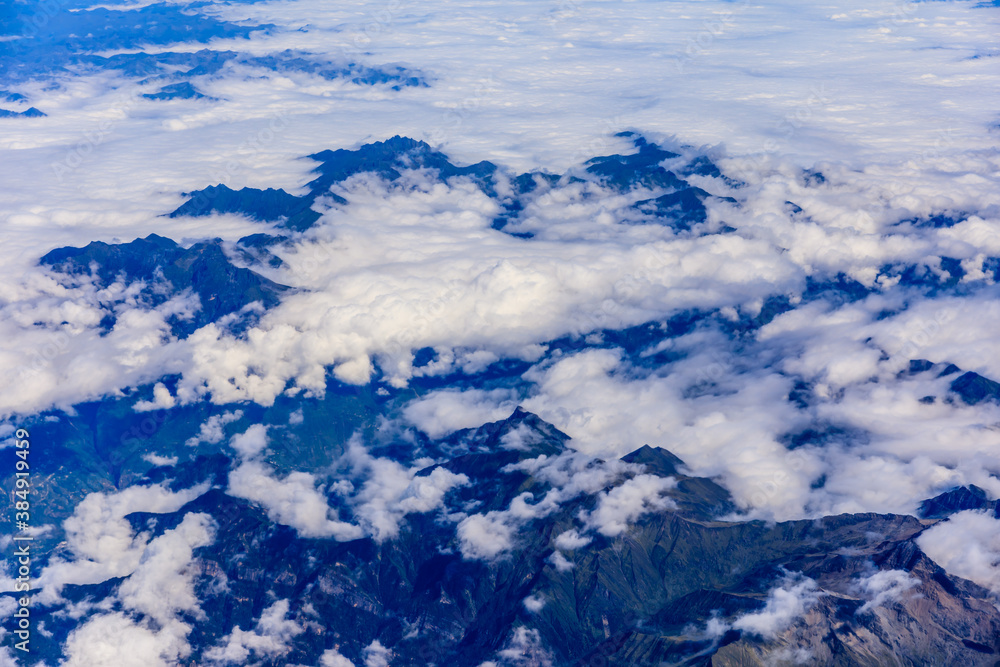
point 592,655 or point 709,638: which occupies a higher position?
point 709,638

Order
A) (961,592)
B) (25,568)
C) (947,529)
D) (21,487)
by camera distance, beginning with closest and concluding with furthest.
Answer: (21,487) < (25,568) < (961,592) < (947,529)

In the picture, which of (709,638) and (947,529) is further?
(947,529)

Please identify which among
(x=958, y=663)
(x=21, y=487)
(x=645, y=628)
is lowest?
(x=645, y=628)

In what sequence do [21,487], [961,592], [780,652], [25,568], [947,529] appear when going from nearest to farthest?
[21,487], [25,568], [780,652], [961,592], [947,529]

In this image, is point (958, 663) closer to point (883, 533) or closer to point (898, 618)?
point (898, 618)

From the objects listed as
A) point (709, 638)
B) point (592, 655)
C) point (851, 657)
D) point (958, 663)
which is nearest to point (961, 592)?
point (958, 663)

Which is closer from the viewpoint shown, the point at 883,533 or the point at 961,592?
the point at 961,592

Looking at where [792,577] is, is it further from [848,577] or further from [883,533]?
[883,533]

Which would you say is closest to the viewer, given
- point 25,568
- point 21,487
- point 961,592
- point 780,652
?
point 21,487

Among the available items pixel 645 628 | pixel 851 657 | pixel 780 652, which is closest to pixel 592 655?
pixel 645 628
